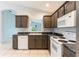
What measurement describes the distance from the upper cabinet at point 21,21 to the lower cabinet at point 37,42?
913mm

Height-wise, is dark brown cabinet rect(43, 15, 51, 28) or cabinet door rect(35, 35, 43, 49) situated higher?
dark brown cabinet rect(43, 15, 51, 28)

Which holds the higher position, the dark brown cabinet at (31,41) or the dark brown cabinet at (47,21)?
the dark brown cabinet at (47,21)

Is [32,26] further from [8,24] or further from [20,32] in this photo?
[8,24]

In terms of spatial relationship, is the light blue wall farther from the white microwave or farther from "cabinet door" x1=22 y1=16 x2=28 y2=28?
the white microwave

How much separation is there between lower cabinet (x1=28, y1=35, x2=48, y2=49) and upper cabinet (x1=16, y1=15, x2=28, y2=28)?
91cm

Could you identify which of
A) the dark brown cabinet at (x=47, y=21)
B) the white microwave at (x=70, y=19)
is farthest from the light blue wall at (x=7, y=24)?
the white microwave at (x=70, y=19)

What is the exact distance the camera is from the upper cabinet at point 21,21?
6547mm

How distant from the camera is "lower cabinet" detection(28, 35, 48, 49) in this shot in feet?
19.5

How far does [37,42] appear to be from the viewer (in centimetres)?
600

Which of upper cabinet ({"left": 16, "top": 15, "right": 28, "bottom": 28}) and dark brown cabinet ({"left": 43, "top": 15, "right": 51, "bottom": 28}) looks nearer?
upper cabinet ({"left": 16, "top": 15, "right": 28, "bottom": 28})

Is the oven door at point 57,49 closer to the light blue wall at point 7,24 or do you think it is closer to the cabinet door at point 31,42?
the cabinet door at point 31,42

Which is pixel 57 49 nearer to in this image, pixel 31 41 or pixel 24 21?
pixel 31 41

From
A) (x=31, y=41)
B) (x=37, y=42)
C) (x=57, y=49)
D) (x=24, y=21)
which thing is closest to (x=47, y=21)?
(x=24, y=21)

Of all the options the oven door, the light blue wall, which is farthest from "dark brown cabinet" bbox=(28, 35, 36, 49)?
the light blue wall
